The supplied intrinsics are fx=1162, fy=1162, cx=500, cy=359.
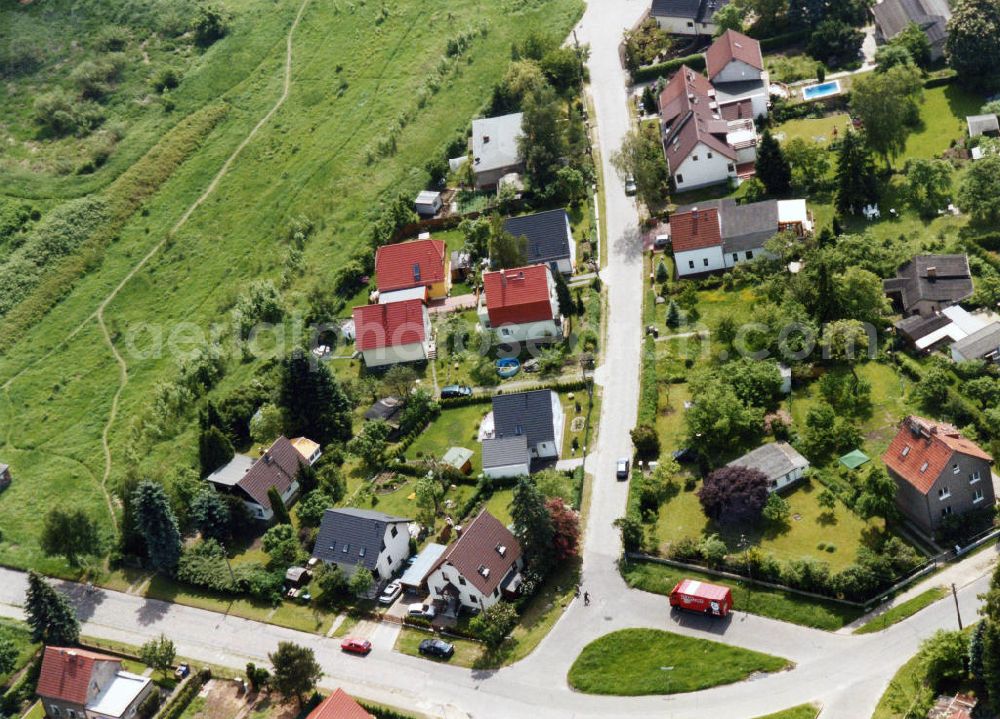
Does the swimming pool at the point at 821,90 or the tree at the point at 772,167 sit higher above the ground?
the swimming pool at the point at 821,90

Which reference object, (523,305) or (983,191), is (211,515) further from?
(983,191)

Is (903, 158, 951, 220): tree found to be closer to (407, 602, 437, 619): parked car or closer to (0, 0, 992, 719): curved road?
(0, 0, 992, 719): curved road

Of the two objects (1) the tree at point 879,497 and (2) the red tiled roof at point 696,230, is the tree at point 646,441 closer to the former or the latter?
(1) the tree at point 879,497

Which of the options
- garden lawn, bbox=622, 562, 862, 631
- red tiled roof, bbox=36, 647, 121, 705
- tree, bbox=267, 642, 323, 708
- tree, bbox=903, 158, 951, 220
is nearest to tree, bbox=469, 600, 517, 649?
garden lawn, bbox=622, 562, 862, 631

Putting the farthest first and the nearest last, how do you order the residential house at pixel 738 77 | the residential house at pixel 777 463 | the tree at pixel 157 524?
the residential house at pixel 738 77 → the tree at pixel 157 524 → the residential house at pixel 777 463

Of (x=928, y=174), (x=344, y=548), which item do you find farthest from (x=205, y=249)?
(x=928, y=174)

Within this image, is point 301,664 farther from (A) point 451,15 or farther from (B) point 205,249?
(A) point 451,15

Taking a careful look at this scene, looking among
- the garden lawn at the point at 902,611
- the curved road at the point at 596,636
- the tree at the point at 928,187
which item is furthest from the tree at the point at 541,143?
the garden lawn at the point at 902,611

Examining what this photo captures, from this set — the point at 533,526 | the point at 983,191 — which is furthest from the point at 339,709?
the point at 983,191

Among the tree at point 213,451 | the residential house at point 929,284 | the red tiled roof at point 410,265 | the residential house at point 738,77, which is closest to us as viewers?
the residential house at point 929,284
